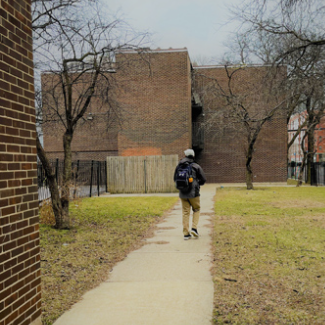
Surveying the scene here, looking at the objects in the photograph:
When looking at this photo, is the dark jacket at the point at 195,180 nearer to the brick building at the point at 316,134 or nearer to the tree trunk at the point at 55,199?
the tree trunk at the point at 55,199

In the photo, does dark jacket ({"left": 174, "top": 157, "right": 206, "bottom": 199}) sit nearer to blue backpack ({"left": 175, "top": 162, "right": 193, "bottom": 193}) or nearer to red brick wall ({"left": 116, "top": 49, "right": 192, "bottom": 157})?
blue backpack ({"left": 175, "top": 162, "right": 193, "bottom": 193})

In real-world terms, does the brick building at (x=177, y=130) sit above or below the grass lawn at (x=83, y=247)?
above

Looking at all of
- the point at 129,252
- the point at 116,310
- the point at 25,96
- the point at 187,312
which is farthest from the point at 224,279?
the point at 25,96

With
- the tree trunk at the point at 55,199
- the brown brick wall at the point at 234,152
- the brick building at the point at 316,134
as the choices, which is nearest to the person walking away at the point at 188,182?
the tree trunk at the point at 55,199

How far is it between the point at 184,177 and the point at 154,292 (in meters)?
3.04

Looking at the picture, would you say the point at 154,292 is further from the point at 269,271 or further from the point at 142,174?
the point at 142,174

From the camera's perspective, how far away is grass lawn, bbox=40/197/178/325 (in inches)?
179

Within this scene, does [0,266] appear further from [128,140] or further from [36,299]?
[128,140]

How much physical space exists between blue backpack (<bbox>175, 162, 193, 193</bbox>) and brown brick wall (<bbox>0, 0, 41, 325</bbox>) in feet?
13.2

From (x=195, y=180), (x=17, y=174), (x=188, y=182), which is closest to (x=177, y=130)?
(x=195, y=180)

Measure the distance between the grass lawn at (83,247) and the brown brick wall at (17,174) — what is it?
79 cm

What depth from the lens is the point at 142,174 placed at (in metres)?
20.8

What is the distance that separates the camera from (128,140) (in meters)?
24.4

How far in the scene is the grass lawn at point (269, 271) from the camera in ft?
12.5
